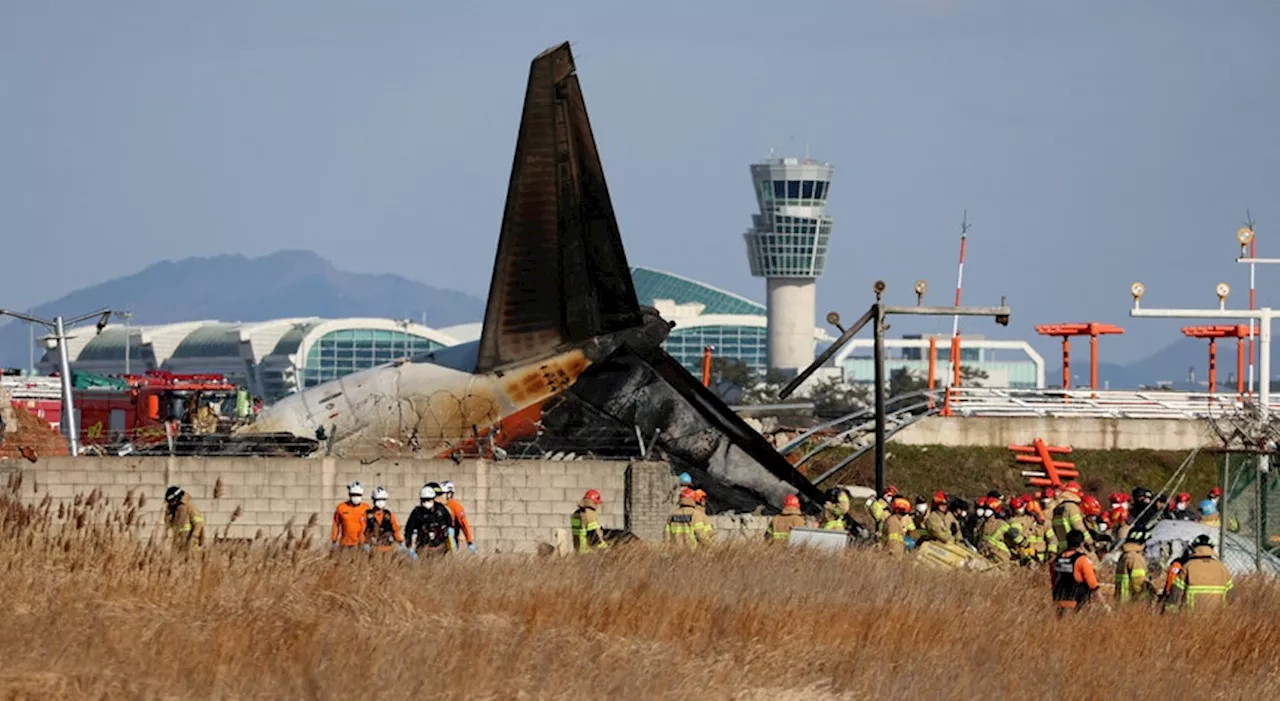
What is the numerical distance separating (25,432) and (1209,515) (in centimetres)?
2710

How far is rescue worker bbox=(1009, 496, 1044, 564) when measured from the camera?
107 ft

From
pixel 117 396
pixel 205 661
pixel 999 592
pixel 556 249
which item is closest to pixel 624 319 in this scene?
pixel 556 249

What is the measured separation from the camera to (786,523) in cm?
3303

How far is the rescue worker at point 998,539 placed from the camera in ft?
105

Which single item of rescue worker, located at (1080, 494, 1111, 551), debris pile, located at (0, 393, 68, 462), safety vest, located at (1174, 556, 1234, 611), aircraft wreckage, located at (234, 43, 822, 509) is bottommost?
rescue worker, located at (1080, 494, 1111, 551)

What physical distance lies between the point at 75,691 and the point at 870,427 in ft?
138

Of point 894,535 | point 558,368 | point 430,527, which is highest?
point 558,368

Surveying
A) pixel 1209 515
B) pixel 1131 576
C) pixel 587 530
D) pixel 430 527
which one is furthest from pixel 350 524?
pixel 1209 515

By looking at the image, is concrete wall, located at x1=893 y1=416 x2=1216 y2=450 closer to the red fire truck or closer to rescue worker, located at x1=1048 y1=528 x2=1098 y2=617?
the red fire truck

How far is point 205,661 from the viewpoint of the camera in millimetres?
16297

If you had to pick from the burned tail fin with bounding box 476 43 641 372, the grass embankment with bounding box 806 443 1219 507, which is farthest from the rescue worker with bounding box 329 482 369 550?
the grass embankment with bounding box 806 443 1219 507

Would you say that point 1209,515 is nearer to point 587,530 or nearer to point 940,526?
point 940,526

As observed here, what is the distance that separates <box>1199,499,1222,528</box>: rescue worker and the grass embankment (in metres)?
18.4

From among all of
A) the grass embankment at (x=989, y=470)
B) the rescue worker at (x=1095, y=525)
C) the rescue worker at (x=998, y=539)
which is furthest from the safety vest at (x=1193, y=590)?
the grass embankment at (x=989, y=470)
